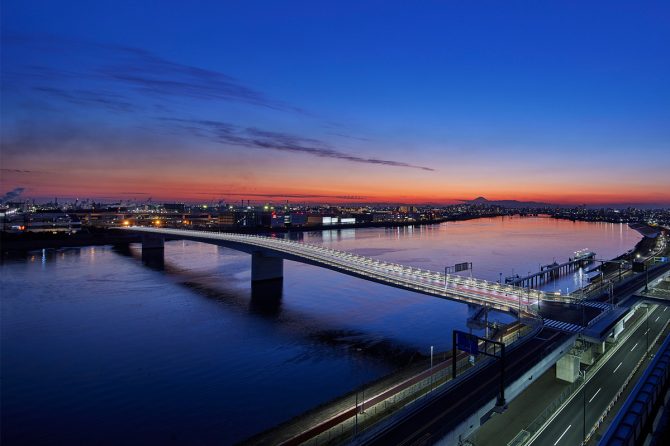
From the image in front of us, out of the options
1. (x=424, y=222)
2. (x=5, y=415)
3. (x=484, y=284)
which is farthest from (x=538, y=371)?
(x=424, y=222)

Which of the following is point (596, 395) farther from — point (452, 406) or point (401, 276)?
point (401, 276)

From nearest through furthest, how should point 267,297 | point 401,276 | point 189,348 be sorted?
point 189,348, point 401,276, point 267,297

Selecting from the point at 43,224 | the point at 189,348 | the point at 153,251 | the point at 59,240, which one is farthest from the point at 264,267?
the point at 43,224

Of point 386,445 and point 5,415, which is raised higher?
point 386,445

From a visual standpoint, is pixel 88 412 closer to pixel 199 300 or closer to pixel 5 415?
pixel 5 415

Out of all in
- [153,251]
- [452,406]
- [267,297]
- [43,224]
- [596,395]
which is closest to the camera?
[452,406]

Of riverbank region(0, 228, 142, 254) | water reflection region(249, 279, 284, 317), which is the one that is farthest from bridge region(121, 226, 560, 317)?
riverbank region(0, 228, 142, 254)

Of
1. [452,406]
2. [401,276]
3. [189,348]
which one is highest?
[401,276]
